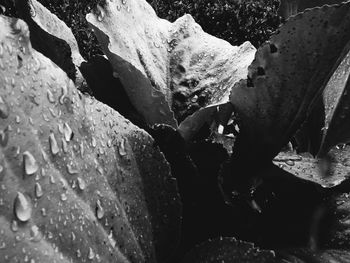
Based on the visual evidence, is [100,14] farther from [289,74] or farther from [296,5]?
[296,5]

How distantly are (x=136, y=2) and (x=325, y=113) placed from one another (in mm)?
525

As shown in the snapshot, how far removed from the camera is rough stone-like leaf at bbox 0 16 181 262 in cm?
68

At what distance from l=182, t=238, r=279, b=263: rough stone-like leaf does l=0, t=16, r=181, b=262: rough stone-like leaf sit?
0.19 ft

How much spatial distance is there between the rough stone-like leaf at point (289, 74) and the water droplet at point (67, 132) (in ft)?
1.21

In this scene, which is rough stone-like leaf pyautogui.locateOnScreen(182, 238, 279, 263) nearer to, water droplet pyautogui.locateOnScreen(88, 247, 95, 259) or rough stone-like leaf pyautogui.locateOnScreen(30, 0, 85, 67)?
water droplet pyautogui.locateOnScreen(88, 247, 95, 259)

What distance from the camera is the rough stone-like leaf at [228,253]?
0.89m

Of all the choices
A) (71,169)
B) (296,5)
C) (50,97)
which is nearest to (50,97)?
(50,97)

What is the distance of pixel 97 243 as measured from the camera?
79 centimetres

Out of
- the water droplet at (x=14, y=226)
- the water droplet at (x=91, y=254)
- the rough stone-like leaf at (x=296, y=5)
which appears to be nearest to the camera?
the water droplet at (x=14, y=226)

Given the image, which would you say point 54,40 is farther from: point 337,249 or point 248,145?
point 337,249

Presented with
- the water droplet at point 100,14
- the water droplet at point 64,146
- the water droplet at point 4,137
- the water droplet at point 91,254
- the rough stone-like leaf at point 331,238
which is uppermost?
the water droplet at point 100,14

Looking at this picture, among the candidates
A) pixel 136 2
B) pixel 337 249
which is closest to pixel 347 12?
pixel 337 249

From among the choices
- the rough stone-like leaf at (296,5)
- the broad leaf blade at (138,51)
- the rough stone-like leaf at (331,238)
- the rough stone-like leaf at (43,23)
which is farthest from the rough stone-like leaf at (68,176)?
the rough stone-like leaf at (296,5)

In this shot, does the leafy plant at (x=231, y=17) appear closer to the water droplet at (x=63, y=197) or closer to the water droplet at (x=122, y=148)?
the water droplet at (x=122, y=148)
